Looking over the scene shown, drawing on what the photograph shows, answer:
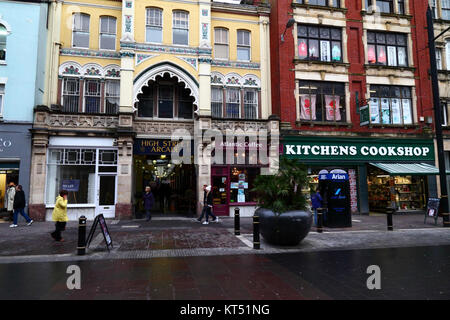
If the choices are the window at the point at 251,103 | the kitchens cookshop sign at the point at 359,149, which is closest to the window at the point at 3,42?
the window at the point at 251,103

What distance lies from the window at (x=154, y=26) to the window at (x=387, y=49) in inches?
536

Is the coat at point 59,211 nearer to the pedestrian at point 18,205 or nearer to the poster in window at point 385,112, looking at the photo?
the pedestrian at point 18,205

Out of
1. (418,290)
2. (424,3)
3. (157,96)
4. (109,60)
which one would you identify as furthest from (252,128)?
(424,3)

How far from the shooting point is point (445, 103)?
19062 millimetres

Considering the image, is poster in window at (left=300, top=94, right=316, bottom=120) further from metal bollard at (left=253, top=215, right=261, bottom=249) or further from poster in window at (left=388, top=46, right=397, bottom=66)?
metal bollard at (left=253, top=215, right=261, bottom=249)

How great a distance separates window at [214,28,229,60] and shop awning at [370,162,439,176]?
11.6 meters

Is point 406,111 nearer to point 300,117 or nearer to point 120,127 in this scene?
point 300,117

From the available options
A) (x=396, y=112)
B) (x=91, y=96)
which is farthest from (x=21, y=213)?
(x=396, y=112)

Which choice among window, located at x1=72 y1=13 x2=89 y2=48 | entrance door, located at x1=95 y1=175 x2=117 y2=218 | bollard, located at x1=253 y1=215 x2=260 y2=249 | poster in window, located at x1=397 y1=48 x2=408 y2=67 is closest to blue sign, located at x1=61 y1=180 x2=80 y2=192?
entrance door, located at x1=95 y1=175 x2=117 y2=218

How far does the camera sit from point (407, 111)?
18.8 metres

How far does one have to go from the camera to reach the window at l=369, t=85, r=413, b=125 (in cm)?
1834

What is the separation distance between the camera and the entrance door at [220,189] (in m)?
16.2

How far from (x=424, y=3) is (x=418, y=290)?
881 inches

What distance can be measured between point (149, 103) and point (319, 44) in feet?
38.1
